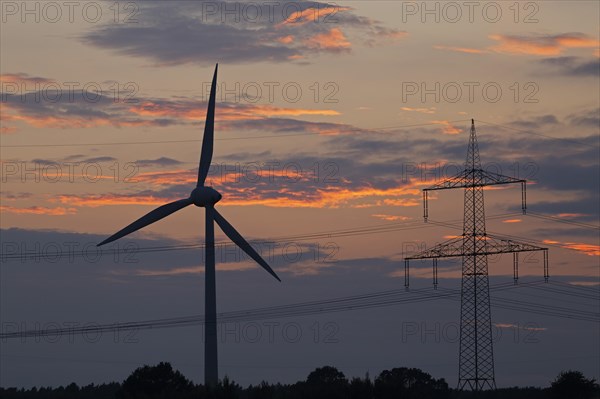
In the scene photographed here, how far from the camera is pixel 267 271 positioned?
389 feet

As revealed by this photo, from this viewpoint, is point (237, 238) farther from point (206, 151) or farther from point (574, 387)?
point (574, 387)

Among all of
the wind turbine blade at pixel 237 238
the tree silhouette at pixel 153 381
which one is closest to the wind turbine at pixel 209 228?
the wind turbine blade at pixel 237 238

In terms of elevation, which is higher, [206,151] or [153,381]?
[206,151]

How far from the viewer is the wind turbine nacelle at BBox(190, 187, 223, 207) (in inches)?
4936

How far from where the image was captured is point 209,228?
125062 mm

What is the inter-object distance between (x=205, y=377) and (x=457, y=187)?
34387mm

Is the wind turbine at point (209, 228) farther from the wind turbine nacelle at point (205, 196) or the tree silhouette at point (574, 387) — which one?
the tree silhouette at point (574, 387)

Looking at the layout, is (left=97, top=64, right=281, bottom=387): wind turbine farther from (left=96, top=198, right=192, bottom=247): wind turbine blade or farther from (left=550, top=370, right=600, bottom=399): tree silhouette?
(left=550, top=370, right=600, bottom=399): tree silhouette

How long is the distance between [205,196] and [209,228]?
3.55m

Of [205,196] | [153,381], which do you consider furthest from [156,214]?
[153,381]

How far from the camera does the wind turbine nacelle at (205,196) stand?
125375 mm

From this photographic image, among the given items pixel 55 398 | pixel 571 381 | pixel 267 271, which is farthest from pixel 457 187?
pixel 55 398

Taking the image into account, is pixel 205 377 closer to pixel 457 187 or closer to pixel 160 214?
pixel 160 214

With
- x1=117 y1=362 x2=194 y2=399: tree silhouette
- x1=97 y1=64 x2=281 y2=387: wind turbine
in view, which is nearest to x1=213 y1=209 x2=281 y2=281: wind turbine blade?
x1=97 y1=64 x2=281 y2=387: wind turbine
